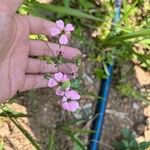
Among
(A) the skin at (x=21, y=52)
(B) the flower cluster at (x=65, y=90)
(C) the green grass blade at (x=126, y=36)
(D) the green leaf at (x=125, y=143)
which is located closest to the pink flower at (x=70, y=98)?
(B) the flower cluster at (x=65, y=90)

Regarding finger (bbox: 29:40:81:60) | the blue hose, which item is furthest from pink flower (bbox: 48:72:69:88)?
the blue hose

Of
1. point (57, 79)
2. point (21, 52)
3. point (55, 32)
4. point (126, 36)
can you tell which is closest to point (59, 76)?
point (57, 79)

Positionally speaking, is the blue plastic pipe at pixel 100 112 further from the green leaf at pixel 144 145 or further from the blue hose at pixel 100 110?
the green leaf at pixel 144 145

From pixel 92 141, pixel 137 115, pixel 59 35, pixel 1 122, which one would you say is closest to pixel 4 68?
pixel 59 35

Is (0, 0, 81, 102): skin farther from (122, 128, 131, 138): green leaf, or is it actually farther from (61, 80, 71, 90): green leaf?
(122, 128, 131, 138): green leaf

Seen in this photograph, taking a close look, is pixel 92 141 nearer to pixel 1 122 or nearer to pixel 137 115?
pixel 137 115

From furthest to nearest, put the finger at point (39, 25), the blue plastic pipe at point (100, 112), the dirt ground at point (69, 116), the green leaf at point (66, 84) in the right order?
the blue plastic pipe at point (100, 112) → the dirt ground at point (69, 116) → the finger at point (39, 25) → the green leaf at point (66, 84)

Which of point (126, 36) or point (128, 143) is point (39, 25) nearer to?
point (126, 36)
